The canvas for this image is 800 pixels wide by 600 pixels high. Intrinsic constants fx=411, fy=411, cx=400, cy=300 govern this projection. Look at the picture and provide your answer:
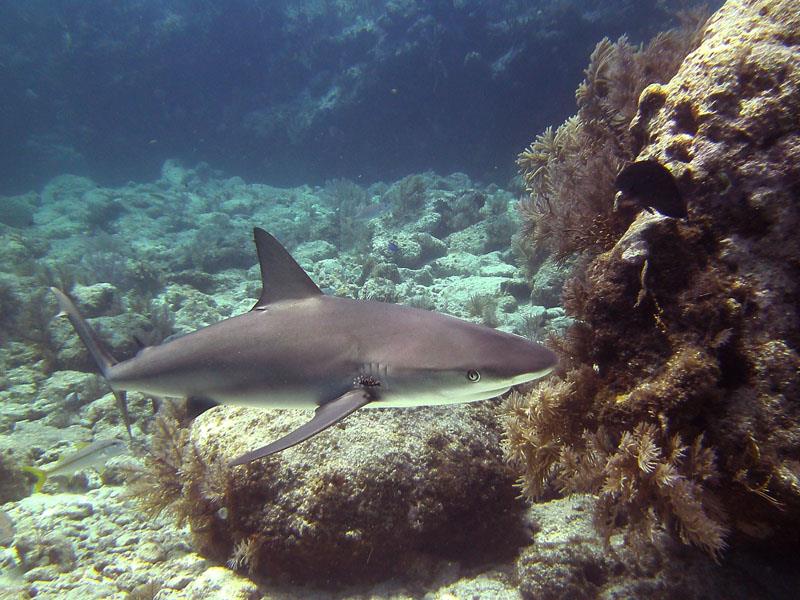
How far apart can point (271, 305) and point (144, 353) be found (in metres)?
1.20

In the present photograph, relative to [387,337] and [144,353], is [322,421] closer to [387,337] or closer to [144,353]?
[387,337]

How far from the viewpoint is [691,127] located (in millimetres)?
3041

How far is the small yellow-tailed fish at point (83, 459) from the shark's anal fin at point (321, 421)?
189 inches

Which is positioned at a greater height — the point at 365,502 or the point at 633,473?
the point at 633,473

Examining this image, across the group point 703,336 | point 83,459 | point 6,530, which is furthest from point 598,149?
point 6,530

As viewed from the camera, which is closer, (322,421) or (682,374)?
(322,421)

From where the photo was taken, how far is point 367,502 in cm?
337

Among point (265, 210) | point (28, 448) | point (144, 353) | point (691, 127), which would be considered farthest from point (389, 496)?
point (265, 210)

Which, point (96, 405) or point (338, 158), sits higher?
point (338, 158)

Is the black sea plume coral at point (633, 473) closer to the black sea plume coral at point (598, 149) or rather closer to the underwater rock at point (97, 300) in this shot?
the black sea plume coral at point (598, 149)

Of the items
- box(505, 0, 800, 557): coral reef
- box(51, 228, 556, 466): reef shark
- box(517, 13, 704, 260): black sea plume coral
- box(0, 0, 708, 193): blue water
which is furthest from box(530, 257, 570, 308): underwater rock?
box(0, 0, 708, 193): blue water

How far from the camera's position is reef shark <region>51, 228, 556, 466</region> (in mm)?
2182

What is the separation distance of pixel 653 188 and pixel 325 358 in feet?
8.14

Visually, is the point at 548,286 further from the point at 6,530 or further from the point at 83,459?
the point at 6,530
